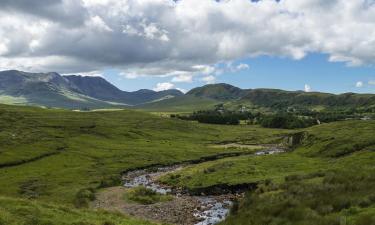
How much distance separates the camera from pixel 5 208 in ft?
113

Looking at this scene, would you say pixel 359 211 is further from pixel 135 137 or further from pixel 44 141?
pixel 135 137

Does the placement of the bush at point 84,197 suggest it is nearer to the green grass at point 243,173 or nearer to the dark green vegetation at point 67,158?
the dark green vegetation at point 67,158

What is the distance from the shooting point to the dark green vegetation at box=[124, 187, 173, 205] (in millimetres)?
73287

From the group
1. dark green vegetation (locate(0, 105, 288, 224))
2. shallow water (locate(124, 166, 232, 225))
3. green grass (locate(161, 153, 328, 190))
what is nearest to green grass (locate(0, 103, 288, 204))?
dark green vegetation (locate(0, 105, 288, 224))

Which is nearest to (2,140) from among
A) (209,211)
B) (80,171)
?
(80,171)

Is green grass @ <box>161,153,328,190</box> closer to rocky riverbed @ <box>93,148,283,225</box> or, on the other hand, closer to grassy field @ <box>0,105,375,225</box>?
grassy field @ <box>0,105,375,225</box>

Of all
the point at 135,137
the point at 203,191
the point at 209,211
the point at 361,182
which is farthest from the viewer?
the point at 135,137

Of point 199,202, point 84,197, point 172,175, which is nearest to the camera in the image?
point 199,202

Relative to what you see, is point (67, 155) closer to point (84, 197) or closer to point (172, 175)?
point (172, 175)

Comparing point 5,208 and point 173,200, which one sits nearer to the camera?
point 5,208

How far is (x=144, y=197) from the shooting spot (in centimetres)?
→ 7450

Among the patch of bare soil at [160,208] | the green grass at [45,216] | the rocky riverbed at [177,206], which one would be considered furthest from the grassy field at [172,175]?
the patch of bare soil at [160,208]

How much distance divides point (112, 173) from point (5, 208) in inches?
2890

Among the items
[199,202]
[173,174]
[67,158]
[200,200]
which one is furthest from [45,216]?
[67,158]
